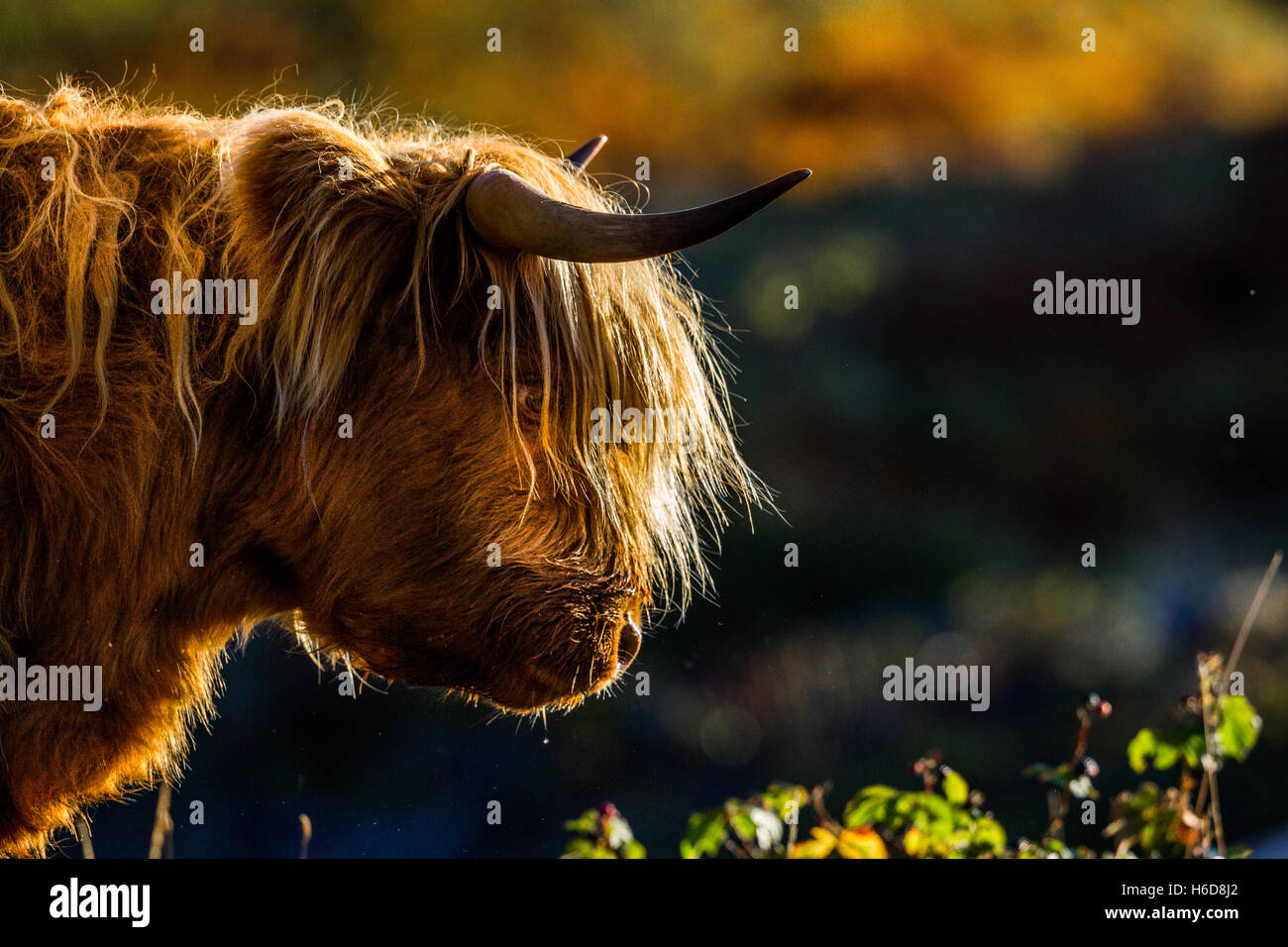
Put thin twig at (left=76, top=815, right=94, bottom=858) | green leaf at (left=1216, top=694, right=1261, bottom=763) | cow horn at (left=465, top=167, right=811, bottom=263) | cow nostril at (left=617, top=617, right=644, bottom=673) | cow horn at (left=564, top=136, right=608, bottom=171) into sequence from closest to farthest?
cow horn at (left=465, top=167, right=811, bottom=263) < cow nostril at (left=617, top=617, right=644, bottom=673) < thin twig at (left=76, top=815, right=94, bottom=858) < cow horn at (left=564, top=136, right=608, bottom=171) < green leaf at (left=1216, top=694, right=1261, bottom=763)

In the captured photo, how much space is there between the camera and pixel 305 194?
7.70 ft

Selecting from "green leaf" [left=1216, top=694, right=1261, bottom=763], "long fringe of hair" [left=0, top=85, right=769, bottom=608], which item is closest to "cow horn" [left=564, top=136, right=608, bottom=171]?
"long fringe of hair" [left=0, top=85, right=769, bottom=608]

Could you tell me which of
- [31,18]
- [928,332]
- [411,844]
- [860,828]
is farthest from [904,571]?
[31,18]

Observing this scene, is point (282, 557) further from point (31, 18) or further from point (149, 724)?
point (31, 18)

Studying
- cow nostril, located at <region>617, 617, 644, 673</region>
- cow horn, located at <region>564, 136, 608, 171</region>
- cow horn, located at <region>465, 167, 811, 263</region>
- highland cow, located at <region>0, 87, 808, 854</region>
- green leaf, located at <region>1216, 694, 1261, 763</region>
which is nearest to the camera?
cow horn, located at <region>465, 167, 811, 263</region>

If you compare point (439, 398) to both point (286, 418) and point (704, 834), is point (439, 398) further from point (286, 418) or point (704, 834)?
point (704, 834)

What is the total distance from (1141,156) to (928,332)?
194cm

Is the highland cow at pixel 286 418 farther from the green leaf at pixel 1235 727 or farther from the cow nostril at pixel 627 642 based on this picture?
the green leaf at pixel 1235 727

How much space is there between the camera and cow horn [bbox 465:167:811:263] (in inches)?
80.5

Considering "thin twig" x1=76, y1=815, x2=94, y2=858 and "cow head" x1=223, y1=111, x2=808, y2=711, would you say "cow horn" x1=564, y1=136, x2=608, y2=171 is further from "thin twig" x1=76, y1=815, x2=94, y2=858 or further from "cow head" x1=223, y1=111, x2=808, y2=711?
"thin twig" x1=76, y1=815, x2=94, y2=858

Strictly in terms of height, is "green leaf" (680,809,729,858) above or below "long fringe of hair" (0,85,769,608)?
below

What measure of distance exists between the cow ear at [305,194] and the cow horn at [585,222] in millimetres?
162

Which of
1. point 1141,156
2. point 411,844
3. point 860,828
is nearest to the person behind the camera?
point 860,828

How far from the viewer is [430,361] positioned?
2.38m
